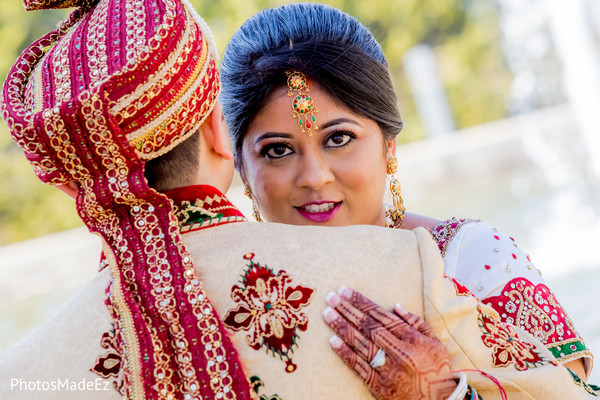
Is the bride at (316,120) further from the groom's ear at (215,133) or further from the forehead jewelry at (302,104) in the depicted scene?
the groom's ear at (215,133)

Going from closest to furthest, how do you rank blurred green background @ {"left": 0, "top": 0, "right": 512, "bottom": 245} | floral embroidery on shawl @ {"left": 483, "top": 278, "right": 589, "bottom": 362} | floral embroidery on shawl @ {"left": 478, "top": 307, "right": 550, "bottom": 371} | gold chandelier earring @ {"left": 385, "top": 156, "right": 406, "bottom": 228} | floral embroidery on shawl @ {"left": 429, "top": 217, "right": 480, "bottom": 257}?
floral embroidery on shawl @ {"left": 478, "top": 307, "right": 550, "bottom": 371} → floral embroidery on shawl @ {"left": 483, "top": 278, "right": 589, "bottom": 362} → floral embroidery on shawl @ {"left": 429, "top": 217, "right": 480, "bottom": 257} → gold chandelier earring @ {"left": 385, "top": 156, "right": 406, "bottom": 228} → blurred green background @ {"left": 0, "top": 0, "right": 512, "bottom": 245}

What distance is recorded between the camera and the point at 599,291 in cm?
616

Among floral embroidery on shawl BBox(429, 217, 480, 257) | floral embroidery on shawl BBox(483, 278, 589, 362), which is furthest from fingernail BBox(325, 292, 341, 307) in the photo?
floral embroidery on shawl BBox(429, 217, 480, 257)

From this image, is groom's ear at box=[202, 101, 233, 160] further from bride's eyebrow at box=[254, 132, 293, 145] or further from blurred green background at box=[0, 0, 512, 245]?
blurred green background at box=[0, 0, 512, 245]

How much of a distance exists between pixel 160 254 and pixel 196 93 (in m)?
0.35

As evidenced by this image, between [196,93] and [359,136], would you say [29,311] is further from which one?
[196,93]

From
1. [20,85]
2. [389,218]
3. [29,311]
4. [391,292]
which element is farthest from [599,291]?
[29,311]

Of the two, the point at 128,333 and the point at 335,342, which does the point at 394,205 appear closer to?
the point at 335,342

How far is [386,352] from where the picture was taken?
4.70 feet

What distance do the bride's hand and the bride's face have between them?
3.50 feet

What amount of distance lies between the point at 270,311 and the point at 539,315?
3.31ft

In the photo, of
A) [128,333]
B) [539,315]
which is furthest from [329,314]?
[539,315]

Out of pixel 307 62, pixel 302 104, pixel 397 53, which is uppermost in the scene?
pixel 397 53

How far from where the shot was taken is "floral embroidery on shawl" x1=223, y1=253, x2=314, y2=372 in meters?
1.42
